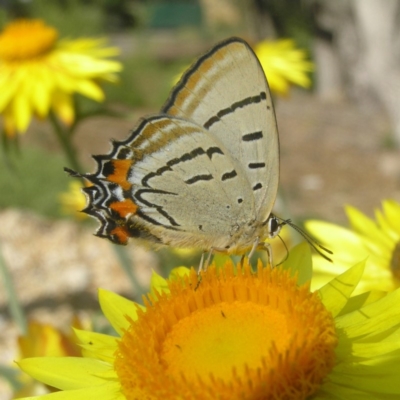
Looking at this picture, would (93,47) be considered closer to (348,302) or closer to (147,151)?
(147,151)

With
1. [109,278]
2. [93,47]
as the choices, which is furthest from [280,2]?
[93,47]

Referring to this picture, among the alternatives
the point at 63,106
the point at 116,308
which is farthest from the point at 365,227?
the point at 63,106

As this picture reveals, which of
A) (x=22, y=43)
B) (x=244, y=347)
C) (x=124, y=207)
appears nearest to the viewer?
(x=244, y=347)

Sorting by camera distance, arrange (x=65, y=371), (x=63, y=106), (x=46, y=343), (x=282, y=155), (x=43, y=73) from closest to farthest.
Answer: (x=65, y=371)
(x=46, y=343)
(x=63, y=106)
(x=43, y=73)
(x=282, y=155)

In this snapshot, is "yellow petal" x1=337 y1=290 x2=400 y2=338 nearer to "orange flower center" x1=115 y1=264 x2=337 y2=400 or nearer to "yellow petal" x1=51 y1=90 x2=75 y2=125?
"orange flower center" x1=115 y1=264 x2=337 y2=400

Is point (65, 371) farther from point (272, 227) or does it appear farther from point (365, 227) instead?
point (365, 227)

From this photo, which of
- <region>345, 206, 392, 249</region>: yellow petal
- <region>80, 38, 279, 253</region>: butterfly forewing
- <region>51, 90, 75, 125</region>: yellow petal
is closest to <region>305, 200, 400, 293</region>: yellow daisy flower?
<region>345, 206, 392, 249</region>: yellow petal

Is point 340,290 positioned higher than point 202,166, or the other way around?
point 202,166
